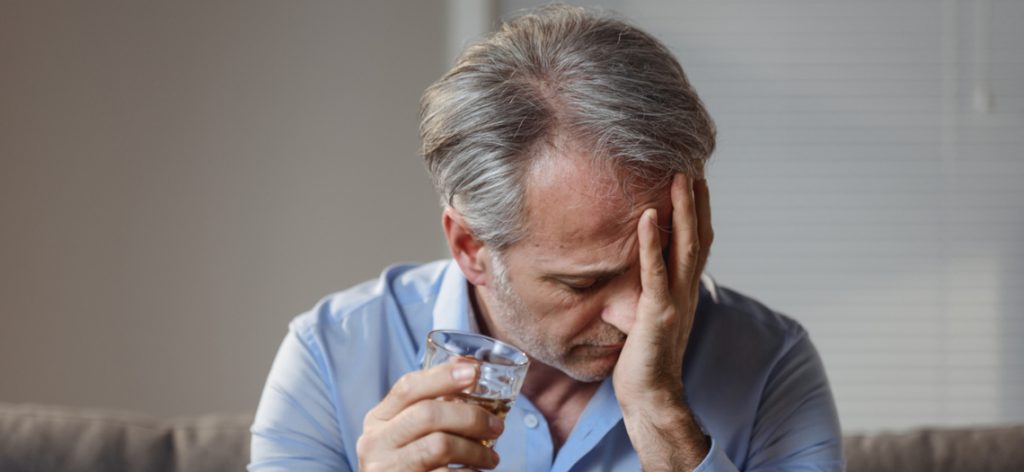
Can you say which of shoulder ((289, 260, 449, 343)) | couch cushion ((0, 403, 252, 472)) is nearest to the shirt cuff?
shoulder ((289, 260, 449, 343))

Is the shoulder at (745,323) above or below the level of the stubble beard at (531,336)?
below

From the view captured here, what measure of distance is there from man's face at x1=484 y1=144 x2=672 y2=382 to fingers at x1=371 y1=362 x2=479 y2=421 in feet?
0.98

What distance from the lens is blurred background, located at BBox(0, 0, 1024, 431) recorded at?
3.00 meters

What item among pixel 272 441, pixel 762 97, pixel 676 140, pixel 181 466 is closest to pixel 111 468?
pixel 181 466

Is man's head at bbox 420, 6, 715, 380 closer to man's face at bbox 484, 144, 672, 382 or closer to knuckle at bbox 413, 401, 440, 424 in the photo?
man's face at bbox 484, 144, 672, 382

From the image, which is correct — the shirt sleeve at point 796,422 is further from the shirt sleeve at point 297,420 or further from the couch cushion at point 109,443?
the couch cushion at point 109,443

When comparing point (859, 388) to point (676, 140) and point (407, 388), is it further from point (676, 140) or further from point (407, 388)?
point (407, 388)

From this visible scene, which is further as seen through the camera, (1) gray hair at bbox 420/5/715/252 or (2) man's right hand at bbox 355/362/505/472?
(1) gray hair at bbox 420/5/715/252

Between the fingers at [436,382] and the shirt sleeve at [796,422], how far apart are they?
26.2 inches

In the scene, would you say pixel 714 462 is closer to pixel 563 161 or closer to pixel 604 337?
pixel 604 337

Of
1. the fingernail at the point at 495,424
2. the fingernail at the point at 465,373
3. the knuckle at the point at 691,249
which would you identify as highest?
the knuckle at the point at 691,249

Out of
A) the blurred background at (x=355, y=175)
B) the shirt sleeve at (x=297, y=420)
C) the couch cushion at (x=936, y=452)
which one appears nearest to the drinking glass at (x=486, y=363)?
the shirt sleeve at (x=297, y=420)

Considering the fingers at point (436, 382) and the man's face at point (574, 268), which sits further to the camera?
the man's face at point (574, 268)

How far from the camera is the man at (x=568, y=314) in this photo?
5.11ft
